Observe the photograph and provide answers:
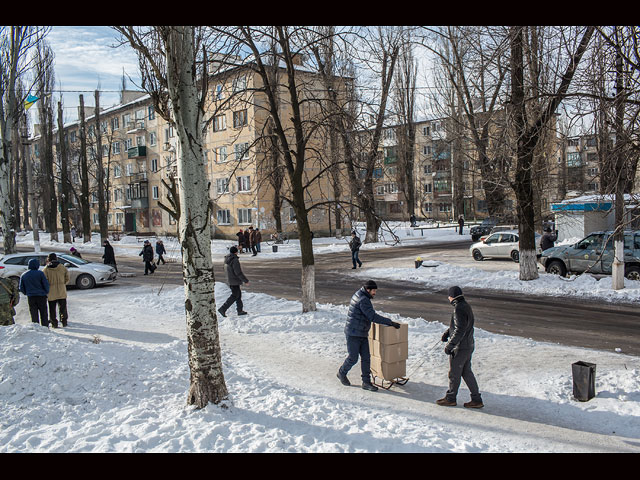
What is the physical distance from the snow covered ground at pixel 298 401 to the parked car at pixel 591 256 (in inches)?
352

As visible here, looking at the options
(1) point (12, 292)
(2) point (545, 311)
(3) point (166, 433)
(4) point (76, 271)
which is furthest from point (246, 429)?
(4) point (76, 271)

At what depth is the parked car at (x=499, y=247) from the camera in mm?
24219

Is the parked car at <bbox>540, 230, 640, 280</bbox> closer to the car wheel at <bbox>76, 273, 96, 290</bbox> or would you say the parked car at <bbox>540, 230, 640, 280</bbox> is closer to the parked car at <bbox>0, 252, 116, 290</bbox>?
the parked car at <bbox>0, 252, 116, 290</bbox>

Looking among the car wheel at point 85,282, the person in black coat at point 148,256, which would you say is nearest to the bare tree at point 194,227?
the car wheel at point 85,282

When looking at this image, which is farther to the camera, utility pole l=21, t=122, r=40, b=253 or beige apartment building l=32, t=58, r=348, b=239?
beige apartment building l=32, t=58, r=348, b=239

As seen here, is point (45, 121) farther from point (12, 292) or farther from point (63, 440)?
point (63, 440)

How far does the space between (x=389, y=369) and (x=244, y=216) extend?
122 feet

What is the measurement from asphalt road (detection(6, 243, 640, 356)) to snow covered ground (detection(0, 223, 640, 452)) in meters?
1.43

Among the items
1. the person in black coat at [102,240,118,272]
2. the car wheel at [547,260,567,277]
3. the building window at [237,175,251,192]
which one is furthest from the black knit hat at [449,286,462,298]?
the building window at [237,175,251,192]

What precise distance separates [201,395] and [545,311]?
10.5 metres

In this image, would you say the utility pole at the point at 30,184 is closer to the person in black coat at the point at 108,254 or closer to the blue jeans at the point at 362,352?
the person in black coat at the point at 108,254

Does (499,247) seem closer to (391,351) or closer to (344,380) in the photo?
(391,351)

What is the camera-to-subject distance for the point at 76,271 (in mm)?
19281

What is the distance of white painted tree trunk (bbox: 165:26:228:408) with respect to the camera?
20.6ft
